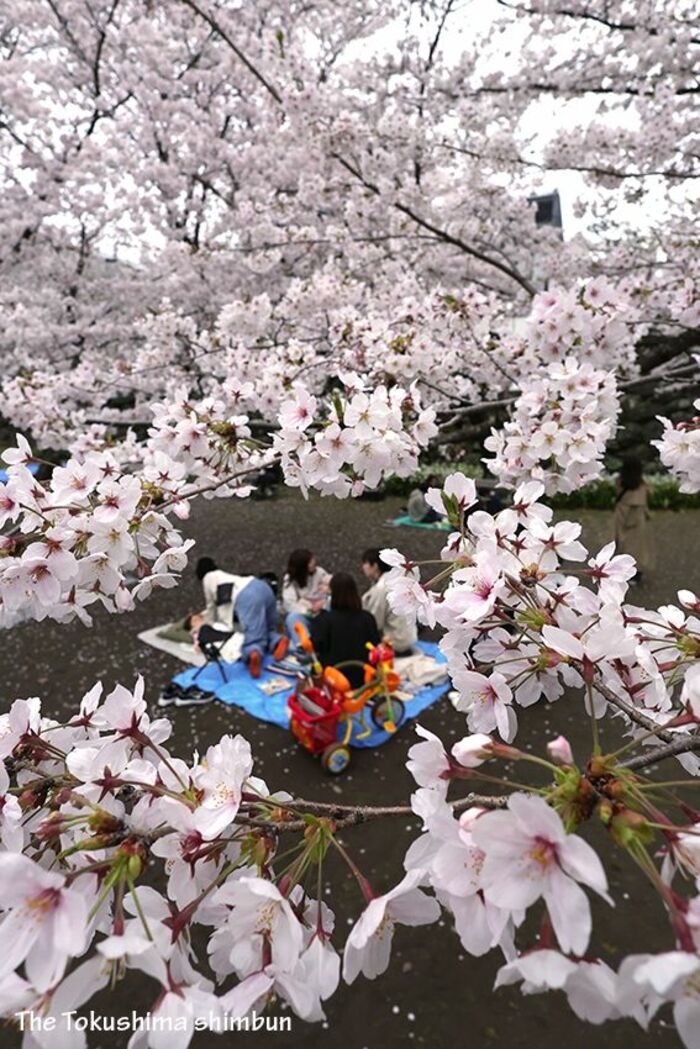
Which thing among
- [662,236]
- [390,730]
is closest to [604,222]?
[662,236]

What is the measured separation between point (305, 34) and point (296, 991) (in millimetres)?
13301

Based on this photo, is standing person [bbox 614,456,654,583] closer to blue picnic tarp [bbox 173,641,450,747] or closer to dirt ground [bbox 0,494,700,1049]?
dirt ground [bbox 0,494,700,1049]

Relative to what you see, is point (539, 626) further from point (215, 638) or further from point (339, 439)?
point (215, 638)

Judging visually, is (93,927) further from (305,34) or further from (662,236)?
(305,34)

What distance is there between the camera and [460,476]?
1.49 meters

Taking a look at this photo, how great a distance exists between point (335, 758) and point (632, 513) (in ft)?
15.8

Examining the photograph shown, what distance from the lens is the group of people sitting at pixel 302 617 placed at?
4.53 meters

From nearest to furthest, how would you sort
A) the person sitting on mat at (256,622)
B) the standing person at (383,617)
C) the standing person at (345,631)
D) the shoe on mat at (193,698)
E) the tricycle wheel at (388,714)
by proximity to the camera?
the tricycle wheel at (388,714), the standing person at (345,631), the shoe on mat at (193,698), the standing person at (383,617), the person sitting on mat at (256,622)

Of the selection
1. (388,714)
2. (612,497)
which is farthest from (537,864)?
(612,497)

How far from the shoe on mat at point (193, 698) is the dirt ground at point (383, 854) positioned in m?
0.09

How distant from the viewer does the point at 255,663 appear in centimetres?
509

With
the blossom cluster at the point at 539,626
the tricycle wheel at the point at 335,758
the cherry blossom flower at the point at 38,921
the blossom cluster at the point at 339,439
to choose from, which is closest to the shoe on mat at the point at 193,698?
the tricycle wheel at the point at 335,758

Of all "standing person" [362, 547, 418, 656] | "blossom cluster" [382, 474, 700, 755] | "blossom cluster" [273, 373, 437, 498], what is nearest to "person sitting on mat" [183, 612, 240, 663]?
"standing person" [362, 547, 418, 656]

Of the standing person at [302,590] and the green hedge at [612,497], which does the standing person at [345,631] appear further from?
the green hedge at [612,497]
